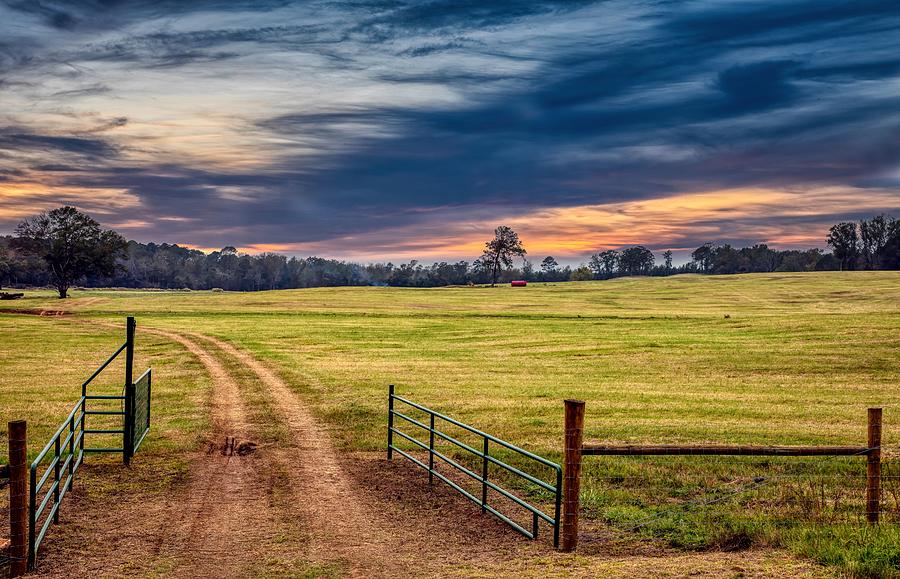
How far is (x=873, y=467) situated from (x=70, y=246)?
11881 centimetres

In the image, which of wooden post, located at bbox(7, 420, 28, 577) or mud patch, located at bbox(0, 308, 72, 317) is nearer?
wooden post, located at bbox(7, 420, 28, 577)

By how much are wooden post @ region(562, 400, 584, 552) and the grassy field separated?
6.83 feet

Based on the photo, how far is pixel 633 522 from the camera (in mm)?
13516

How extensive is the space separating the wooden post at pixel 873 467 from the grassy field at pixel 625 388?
342mm

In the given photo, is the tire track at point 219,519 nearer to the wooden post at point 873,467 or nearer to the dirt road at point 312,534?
the dirt road at point 312,534

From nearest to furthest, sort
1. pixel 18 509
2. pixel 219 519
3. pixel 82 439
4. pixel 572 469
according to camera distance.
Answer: pixel 18 509 → pixel 572 469 → pixel 219 519 → pixel 82 439

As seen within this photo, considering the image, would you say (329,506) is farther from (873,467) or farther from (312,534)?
(873,467)

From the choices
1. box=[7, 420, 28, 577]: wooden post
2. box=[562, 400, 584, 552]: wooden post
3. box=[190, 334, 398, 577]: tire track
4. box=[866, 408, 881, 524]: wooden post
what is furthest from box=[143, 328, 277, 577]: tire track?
box=[866, 408, 881, 524]: wooden post

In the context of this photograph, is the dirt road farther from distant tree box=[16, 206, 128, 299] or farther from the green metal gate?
distant tree box=[16, 206, 128, 299]

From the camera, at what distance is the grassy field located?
14.3 metres

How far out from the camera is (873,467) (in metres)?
12.6

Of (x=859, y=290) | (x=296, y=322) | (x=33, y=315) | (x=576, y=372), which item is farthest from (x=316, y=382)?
(x=859, y=290)

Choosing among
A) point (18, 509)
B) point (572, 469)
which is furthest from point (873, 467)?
point (18, 509)

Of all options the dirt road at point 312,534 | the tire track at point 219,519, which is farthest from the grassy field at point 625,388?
the tire track at point 219,519
